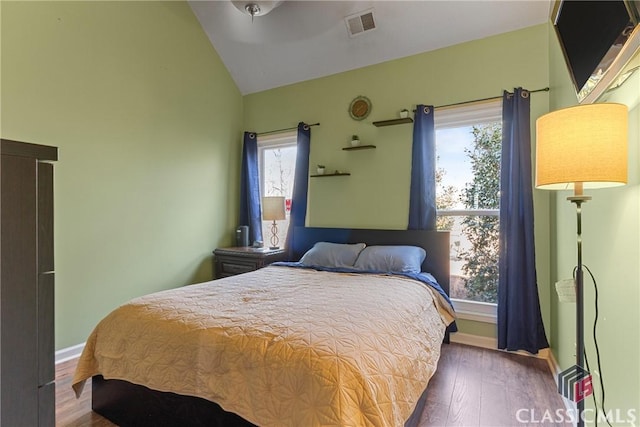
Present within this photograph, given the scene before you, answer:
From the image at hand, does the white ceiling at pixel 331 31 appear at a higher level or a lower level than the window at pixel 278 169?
higher

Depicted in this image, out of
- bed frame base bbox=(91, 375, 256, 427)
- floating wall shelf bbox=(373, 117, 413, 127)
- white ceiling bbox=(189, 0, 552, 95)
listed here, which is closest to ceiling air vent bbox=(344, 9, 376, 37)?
white ceiling bbox=(189, 0, 552, 95)

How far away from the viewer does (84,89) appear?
267 centimetres

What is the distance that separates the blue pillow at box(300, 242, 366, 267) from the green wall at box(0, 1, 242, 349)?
1.44m

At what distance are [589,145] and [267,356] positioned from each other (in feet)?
4.45

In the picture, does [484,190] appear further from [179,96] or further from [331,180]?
[179,96]

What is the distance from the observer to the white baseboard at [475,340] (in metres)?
2.79

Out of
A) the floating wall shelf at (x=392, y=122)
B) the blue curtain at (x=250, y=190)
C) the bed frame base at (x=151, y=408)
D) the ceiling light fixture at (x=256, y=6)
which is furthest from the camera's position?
the blue curtain at (x=250, y=190)

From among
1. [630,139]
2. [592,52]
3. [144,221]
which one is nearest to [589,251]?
[630,139]

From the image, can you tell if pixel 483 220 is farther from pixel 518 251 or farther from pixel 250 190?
pixel 250 190

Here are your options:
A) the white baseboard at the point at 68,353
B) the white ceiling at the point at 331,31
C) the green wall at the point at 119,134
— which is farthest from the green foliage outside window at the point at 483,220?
the white baseboard at the point at 68,353

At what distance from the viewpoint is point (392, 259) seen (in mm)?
2701

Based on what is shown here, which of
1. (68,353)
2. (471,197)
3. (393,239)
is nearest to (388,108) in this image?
(471,197)

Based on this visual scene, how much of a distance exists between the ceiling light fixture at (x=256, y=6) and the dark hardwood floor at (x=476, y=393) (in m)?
3.22

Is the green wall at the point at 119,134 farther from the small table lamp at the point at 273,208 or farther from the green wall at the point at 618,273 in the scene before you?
the green wall at the point at 618,273
